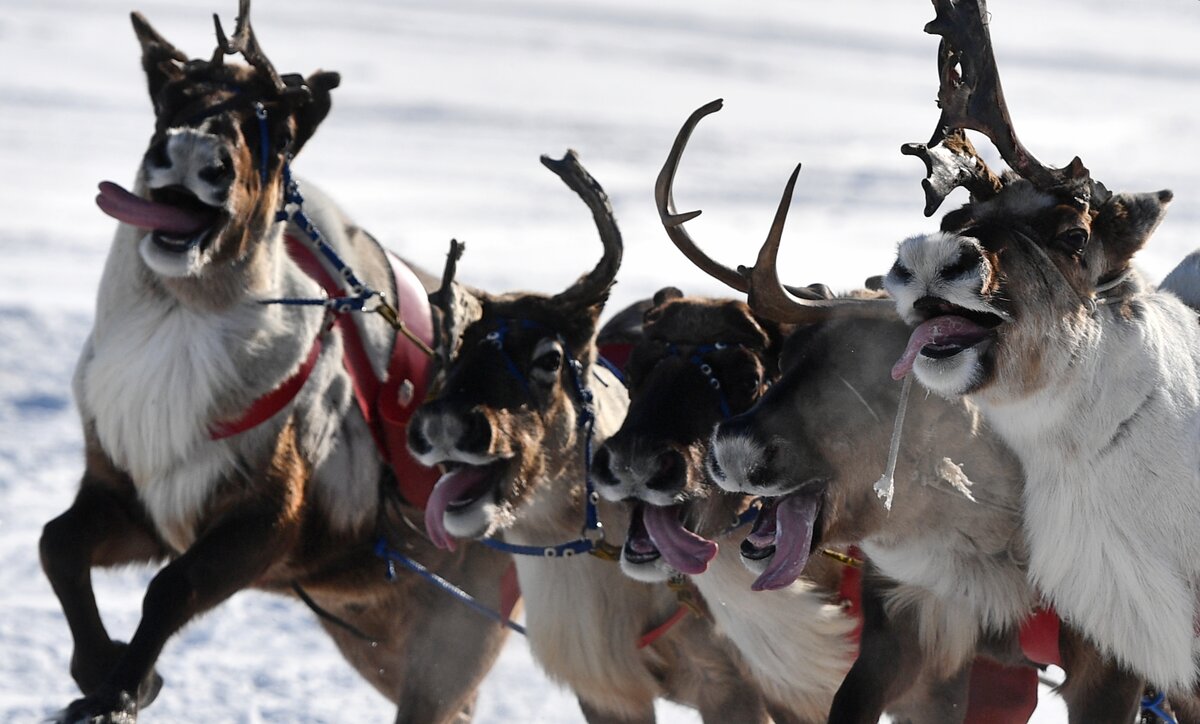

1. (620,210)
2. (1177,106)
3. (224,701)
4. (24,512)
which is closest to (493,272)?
(620,210)

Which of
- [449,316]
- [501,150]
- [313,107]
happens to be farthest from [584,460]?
[501,150]

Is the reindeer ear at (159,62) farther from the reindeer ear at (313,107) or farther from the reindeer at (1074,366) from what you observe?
the reindeer at (1074,366)

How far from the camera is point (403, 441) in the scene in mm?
5066

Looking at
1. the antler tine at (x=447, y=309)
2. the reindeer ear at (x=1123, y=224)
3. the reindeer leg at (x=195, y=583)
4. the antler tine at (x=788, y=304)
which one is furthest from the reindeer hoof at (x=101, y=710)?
the reindeer ear at (x=1123, y=224)

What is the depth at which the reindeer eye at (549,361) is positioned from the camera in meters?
4.30

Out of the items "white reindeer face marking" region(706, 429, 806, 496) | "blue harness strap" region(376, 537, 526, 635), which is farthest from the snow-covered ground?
"white reindeer face marking" region(706, 429, 806, 496)

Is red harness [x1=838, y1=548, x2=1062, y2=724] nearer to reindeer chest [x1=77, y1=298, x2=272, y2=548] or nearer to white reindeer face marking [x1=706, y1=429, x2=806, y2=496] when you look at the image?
white reindeer face marking [x1=706, y1=429, x2=806, y2=496]

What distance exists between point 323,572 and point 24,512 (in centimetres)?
326

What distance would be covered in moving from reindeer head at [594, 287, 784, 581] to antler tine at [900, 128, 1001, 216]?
0.83 m

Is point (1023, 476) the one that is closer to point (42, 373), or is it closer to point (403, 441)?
point (403, 441)

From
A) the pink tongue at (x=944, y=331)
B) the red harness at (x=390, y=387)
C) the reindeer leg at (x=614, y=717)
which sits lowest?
the reindeer leg at (x=614, y=717)

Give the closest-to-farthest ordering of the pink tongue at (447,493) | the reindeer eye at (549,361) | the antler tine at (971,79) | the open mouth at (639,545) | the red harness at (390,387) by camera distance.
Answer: the antler tine at (971,79) < the open mouth at (639,545) < the pink tongue at (447,493) < the reindeer eye at (549,361) < the red harness at (390,387)

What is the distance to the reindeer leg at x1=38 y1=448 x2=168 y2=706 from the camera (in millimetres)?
4562

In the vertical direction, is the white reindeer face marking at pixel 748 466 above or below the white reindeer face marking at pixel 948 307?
below
